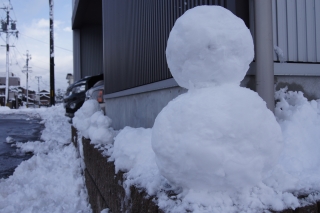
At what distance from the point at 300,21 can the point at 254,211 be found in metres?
2.15

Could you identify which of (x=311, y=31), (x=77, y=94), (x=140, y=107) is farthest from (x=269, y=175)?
(x=77, y=94)

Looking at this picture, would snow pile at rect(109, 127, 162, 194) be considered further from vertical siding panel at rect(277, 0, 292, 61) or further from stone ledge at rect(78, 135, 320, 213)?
vertical siding panel at rect(277, 0, 292, 61)

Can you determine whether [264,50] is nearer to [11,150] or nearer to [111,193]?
[111,193]

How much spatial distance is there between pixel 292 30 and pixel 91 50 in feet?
37.7

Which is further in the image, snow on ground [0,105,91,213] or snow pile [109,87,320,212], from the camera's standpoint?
snow on ground [0,105,91,213]

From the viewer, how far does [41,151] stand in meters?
6.84

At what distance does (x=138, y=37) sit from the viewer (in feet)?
13.1

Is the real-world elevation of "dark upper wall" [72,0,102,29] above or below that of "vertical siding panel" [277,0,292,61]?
above

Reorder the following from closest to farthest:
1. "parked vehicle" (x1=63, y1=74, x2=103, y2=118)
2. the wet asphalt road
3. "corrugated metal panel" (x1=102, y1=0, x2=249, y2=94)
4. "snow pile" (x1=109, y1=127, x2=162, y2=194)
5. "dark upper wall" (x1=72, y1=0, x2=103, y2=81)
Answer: "snow pile" (x1=109, y1=127, x2=162, y2=194), "corrugated metal panel" (x1=102, y1=0, x2=249, y2=94), the wet asphalt road, "parked vehicle" (x1=63, y1=74, x2=103, y2=118), "dark upper wall" (x1=72, y1=0, x2=103, y2=81)

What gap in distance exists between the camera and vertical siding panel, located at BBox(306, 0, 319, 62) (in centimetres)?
280

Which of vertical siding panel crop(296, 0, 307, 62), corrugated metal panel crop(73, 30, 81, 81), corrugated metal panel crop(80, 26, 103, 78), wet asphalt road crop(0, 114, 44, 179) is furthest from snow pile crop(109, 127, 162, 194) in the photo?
corrugated metal panel crop(73, 30, 81, 81)

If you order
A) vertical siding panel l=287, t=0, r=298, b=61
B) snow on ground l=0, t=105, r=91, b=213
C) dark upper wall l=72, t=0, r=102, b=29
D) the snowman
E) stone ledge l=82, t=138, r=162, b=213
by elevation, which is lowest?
snow on ground l=0, t=105, r=91, b=213

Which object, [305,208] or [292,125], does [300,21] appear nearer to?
[292,125]

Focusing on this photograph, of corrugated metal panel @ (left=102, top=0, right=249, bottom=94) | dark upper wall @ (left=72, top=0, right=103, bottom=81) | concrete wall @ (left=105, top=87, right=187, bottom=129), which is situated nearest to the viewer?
corrugated metal panel @ (left=102, top=0, right=249, bottom=94)
